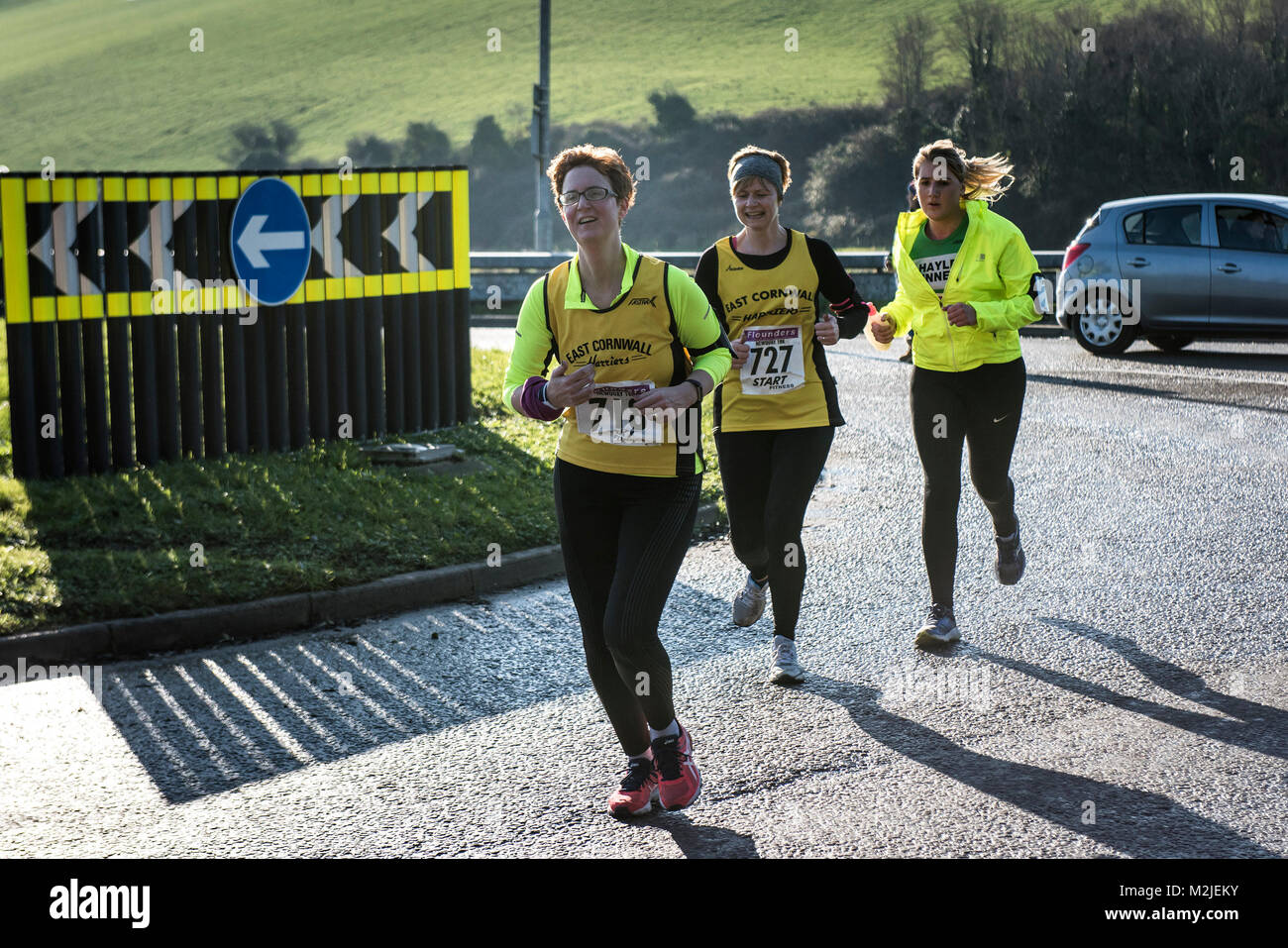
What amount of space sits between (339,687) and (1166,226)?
13.0 m

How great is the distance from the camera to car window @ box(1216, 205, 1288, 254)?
16078mm

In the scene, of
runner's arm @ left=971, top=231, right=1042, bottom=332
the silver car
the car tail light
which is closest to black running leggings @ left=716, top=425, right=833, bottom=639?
runner's arm @ left=971, top=231, right=1042, bottom=332

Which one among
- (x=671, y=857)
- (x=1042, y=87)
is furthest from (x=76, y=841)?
(x=1042, y=87)

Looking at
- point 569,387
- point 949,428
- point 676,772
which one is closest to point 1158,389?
point 949,428

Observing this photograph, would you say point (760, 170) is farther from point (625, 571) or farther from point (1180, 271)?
point (1180, 271)

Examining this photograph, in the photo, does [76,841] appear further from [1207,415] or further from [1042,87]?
[1042,87]

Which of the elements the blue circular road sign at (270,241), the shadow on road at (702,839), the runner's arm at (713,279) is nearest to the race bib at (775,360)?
the runner's arm at (713,279)

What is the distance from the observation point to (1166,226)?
16562mm

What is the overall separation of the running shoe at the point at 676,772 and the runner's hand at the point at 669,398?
41.7 inches

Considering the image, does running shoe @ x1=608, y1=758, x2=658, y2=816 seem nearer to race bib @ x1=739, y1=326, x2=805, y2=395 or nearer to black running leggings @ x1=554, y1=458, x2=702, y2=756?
black running leggings @ x1=554, y1=458, x2=702, y2=756

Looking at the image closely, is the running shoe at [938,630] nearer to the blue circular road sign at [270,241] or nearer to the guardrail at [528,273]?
the blue circular road sign at [270,241]

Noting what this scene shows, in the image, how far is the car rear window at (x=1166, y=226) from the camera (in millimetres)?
16422

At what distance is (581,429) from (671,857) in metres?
1.30

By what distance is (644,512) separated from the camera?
4602 mm
